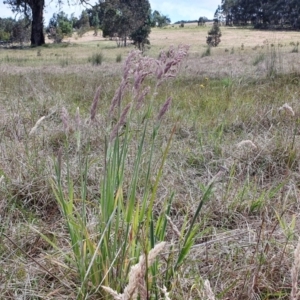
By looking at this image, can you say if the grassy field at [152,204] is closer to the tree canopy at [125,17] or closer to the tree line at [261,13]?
the tree canopy at [125,17]

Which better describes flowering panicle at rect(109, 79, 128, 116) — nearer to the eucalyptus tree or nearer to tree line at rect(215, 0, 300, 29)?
the eucalyptus tree

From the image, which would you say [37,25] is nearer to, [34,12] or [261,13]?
[34,12]

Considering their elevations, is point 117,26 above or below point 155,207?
above

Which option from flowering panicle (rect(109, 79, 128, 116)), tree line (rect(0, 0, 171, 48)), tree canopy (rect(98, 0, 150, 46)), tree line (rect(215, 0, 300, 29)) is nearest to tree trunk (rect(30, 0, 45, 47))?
tree line (rect(0, 0, 171, 48))

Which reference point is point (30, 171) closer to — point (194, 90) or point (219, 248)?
point (219, 248)

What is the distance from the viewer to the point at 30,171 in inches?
67.3

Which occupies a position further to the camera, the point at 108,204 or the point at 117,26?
the point at 117,26

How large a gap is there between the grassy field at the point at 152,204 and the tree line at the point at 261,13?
1075 inches

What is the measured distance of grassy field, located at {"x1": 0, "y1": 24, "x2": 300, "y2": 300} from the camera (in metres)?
0.86

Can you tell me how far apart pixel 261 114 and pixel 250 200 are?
4.56ft

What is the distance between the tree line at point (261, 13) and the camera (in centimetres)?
3075

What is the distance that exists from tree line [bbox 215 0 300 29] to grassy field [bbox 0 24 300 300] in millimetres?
27301

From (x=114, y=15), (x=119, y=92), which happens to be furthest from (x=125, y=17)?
(x=119, y=92)

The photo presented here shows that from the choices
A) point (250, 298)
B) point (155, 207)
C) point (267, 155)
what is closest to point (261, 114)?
point (267, 155)
